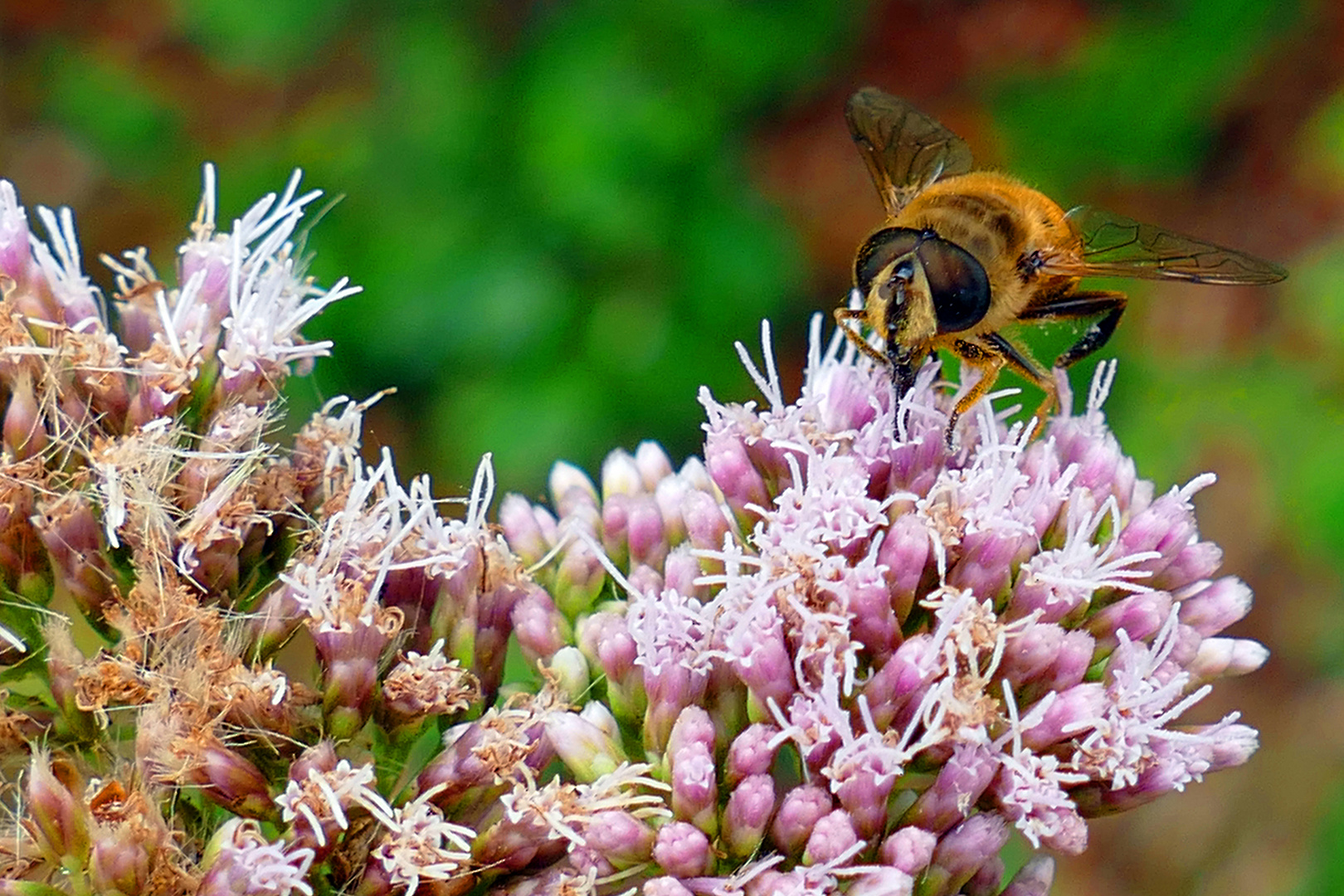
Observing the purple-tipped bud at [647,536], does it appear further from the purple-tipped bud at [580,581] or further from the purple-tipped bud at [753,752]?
the purple-tipped bud at [753,752]

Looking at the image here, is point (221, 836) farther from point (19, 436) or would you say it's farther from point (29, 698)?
point (19, 436)

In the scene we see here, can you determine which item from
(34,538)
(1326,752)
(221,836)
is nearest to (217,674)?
(221,836)

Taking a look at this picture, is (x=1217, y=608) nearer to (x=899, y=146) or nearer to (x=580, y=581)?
(x=580, y=581)

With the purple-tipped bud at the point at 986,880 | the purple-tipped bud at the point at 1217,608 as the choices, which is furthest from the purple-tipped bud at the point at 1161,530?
the purple-tipped bud at the point at 986,880

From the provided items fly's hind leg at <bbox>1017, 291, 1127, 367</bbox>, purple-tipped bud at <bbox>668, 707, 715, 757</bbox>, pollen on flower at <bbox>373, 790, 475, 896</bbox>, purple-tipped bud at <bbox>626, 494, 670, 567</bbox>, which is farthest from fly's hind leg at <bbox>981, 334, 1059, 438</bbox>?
pollen on flower at <bbox>373, 790, 475, 896</bbox>

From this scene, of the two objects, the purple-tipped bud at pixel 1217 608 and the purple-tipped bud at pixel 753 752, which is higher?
the purple-tipped bud at pixel 1217 608

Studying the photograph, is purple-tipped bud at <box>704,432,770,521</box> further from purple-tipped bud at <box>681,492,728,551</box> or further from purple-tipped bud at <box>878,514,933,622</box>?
purple-tipped bud at <box>878,514,933,622</box>

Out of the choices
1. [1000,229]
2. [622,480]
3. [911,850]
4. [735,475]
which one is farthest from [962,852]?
[1000,229]
